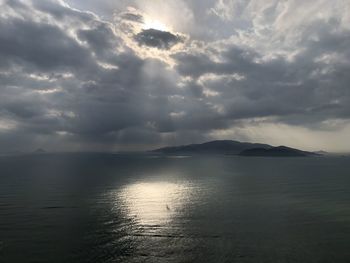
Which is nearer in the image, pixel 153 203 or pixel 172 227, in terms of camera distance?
pixel 172 227

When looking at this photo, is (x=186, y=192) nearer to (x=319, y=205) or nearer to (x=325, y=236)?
(x=319, y=205)

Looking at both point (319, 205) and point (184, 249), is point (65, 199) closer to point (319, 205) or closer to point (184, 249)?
point (184, 249)

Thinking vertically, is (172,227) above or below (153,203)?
below

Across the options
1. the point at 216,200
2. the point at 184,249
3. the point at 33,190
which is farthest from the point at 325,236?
the point at 33,190

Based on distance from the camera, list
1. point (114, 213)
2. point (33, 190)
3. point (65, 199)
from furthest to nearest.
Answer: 1. point (33, 190)
2. point (65, 199)
3. point (114, 213)

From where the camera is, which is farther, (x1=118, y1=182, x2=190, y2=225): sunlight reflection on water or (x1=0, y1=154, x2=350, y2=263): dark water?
(x1=118, y1=182, x2=190, y2=225): sunlight reflection on water

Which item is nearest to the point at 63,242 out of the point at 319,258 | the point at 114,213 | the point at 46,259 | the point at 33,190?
the point at 46,259

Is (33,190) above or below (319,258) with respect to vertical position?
above

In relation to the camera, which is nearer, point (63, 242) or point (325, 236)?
point (63, 242)

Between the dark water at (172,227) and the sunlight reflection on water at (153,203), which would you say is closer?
the dark water at (172,227)

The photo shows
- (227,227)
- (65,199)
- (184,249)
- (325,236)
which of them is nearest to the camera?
(184,249)
